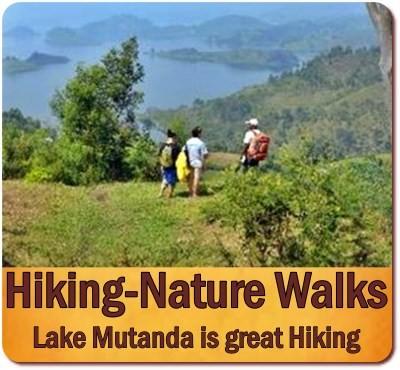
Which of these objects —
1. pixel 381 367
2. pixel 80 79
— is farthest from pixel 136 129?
pixel 381 367

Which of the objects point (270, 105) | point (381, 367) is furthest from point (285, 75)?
point (381, 367)

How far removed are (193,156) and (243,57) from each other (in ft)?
1.46

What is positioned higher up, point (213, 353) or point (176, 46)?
point (176, 46)

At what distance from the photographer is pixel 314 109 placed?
687 inches

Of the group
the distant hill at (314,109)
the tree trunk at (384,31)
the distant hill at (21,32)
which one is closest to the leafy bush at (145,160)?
the distant hill at (314,109)

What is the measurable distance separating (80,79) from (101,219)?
0.56m

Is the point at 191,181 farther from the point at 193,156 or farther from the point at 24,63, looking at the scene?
the point at 24,63

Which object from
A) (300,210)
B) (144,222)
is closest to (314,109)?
(300,210)

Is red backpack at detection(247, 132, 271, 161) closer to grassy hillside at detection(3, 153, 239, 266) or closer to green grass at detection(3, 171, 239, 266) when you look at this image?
grassy hillside at detection(3, 153, 239, 266)

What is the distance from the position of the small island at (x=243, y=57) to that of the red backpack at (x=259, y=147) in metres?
0.28

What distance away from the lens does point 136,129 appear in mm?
17469

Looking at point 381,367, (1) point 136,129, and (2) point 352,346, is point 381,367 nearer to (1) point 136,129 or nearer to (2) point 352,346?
(2) point 352,346

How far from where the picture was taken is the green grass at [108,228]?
56.9 ft

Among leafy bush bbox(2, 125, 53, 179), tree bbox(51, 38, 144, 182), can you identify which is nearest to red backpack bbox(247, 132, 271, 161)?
tree bbox(51, 38, 144, 182)
